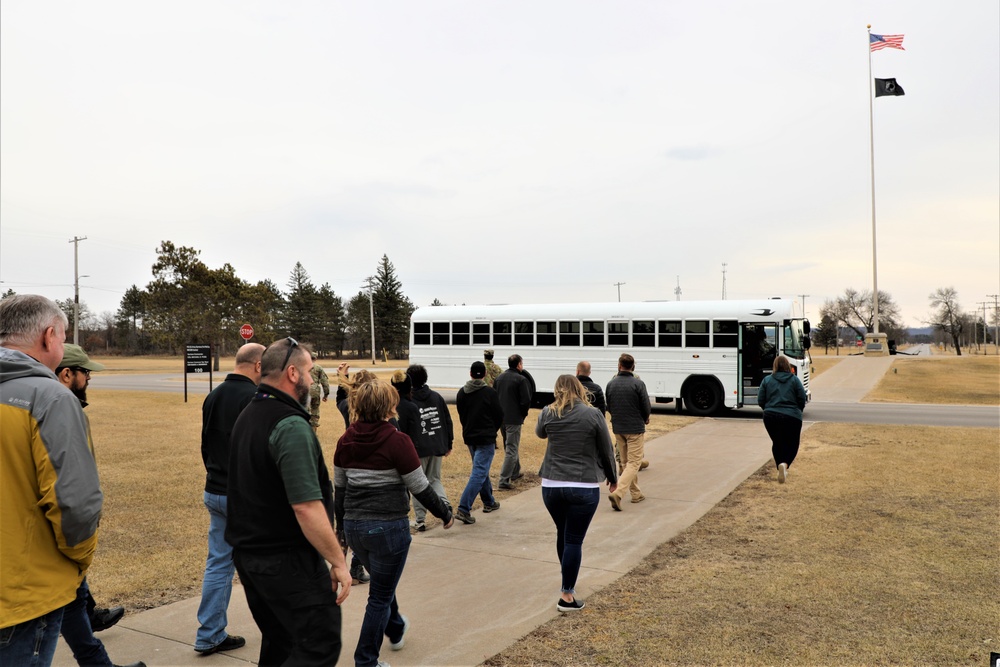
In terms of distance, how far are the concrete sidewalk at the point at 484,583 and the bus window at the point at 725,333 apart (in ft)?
27.8

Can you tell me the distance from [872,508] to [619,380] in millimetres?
3296

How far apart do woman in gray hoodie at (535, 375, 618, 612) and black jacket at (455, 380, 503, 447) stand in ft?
8.78

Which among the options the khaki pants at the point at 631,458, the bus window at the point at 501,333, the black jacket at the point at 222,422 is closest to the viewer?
the black jacket at the point at 222,422

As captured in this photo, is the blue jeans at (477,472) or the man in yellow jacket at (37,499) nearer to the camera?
the man in yellow jacket at (37,499)

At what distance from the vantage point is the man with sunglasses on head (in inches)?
156

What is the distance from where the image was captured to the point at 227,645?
4.68 metres

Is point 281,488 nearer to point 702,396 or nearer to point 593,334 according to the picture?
point 702,396

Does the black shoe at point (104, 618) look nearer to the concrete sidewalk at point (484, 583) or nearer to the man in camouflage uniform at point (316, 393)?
the concrete sidewalk at point (484, 583)

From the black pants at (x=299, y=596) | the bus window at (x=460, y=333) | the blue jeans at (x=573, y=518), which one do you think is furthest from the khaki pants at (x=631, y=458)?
the bus window at (x=460, y=333)

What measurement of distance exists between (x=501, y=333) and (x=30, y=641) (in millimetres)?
20091

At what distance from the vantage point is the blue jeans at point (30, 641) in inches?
105

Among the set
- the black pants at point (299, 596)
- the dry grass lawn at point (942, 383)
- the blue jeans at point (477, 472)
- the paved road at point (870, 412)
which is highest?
the black pants at point (299, 596)

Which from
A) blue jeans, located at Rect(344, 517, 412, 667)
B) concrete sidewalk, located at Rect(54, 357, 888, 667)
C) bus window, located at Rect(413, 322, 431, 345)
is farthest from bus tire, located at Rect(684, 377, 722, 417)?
blue jeans, located at Rect(344, 517, 412, 667)

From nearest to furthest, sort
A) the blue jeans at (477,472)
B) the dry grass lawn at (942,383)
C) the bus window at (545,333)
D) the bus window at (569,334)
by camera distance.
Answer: the blue jeans at (477,472) → the bus window at (569,334) → the bus window at (545,333) → the dry grass lawn at (942,383)
